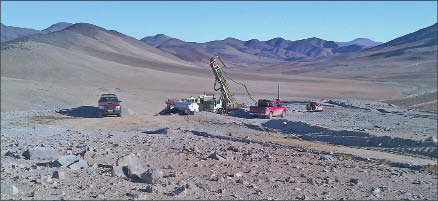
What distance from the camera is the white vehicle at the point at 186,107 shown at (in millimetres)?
31405

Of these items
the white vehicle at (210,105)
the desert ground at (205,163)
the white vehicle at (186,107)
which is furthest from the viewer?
the white vehicle at (210,105)

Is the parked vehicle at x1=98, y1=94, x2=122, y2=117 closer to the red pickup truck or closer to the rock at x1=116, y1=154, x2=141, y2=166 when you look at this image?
the red pickup truck

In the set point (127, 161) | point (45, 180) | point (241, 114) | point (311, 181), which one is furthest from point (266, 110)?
point (45, 180)

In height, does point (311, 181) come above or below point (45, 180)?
below

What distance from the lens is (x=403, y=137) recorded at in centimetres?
2075

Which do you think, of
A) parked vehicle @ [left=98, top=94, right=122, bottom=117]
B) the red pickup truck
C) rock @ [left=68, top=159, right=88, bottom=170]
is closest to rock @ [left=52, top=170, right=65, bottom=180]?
rock @ [left=68, top=159, right=88, bottom=170]

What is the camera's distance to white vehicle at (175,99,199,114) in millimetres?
31405

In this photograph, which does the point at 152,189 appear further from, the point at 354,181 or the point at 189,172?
the point at 354,181

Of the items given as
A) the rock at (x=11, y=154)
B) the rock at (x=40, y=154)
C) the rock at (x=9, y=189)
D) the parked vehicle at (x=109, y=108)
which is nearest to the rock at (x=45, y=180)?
the rock at (x=9, y=189)

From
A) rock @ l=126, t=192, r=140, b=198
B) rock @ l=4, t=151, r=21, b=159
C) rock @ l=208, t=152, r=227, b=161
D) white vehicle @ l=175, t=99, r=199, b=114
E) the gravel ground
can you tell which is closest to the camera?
rock @ l=126, t=192, r=140, b=198

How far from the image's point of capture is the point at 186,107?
1244 inches

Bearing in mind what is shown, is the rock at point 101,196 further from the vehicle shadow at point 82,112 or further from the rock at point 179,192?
the vehicle shadow at point 82,112

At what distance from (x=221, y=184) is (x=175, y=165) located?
192 cm

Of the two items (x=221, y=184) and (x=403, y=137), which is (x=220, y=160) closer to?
(x=221, y=184)
